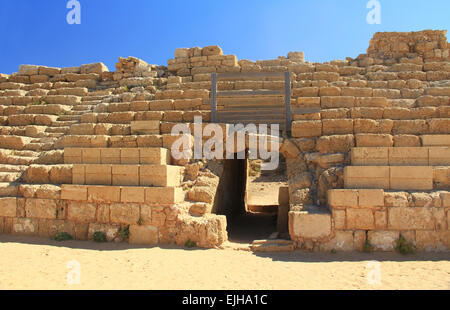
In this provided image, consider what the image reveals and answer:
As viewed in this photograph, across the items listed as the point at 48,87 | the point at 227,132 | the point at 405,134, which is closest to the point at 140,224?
the point at 227,132

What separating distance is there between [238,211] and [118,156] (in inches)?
197

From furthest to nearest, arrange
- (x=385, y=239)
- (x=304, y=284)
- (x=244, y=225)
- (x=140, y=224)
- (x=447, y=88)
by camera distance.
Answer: (x=244, y=225) → (x=447, y=88) → (x=140, y=224) → (x=385, y=239) → (x=304, y=284)

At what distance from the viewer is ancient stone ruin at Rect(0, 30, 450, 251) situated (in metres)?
5.83

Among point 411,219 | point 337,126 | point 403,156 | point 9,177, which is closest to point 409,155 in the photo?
point 403,156

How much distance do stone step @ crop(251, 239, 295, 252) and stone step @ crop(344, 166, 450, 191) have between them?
1.59 m

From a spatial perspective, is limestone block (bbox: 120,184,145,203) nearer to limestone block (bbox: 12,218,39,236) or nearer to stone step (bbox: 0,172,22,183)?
limestone block (bbox: 12,218,39,236)

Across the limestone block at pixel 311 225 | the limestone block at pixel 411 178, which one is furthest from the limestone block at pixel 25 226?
the limestone block at pixel 411 178

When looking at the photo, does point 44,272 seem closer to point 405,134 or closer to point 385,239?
point 385,239

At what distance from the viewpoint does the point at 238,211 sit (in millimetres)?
10539

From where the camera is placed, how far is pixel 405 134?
6.79m

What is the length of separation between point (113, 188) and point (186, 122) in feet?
8.29

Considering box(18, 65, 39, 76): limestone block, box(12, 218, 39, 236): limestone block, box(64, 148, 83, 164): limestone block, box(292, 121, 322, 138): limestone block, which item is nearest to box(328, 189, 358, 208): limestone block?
box(292, 121, 322, 138): limestone block

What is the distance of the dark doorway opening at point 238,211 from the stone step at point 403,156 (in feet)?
9.55

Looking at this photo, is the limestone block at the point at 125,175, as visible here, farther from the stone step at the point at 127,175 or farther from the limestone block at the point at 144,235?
the limestone block at the point at 144,235
